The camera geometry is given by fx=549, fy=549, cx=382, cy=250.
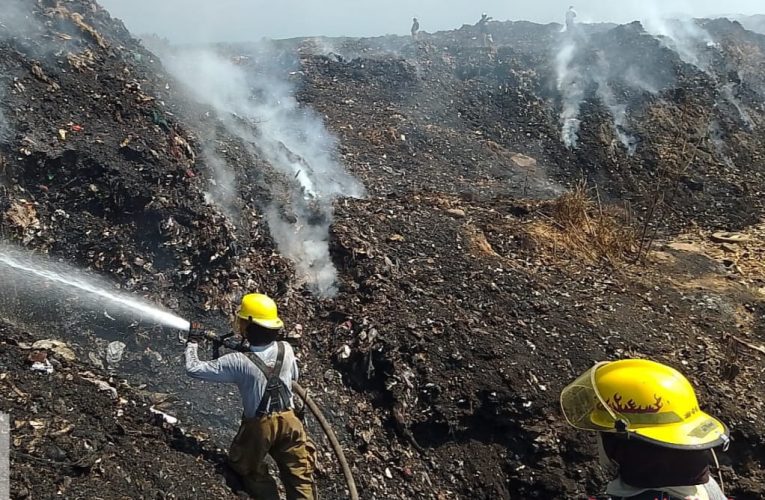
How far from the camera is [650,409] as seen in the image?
6.14ft

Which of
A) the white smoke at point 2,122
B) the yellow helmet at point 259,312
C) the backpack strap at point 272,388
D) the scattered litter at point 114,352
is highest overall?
the white smoke at point 2,122

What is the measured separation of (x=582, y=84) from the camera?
16.1 meters

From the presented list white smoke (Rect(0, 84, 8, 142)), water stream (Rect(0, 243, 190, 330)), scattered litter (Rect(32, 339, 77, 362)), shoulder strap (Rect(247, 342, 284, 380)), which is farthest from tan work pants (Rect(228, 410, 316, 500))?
white smoke (Rect(0, 84, 8, 142))

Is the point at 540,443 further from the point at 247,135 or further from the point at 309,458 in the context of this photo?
the point at 247,135

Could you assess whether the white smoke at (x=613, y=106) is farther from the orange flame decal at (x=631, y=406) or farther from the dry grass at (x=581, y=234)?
the orange flame decal at (x=631, y=406)

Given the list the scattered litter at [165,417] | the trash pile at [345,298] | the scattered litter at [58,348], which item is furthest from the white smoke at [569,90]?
the scattered litter at [58,348]

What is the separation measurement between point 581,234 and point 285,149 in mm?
4851

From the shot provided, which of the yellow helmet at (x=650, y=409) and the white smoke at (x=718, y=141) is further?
the white smoke at (x=718, y=141)

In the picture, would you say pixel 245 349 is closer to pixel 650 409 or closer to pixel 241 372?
pixel 241 372

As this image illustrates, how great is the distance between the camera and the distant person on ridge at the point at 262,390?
3379mm

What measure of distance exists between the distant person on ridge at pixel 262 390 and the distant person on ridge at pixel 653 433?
2.03 m

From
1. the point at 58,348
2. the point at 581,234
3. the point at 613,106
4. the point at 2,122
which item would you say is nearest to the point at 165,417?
the point at 58,348

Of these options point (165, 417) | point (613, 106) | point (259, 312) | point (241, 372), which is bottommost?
point (165, 417)

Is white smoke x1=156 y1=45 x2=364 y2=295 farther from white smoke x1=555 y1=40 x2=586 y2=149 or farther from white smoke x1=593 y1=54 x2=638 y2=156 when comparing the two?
white smoke x1=593 y1=54 x2=638 y2=156
